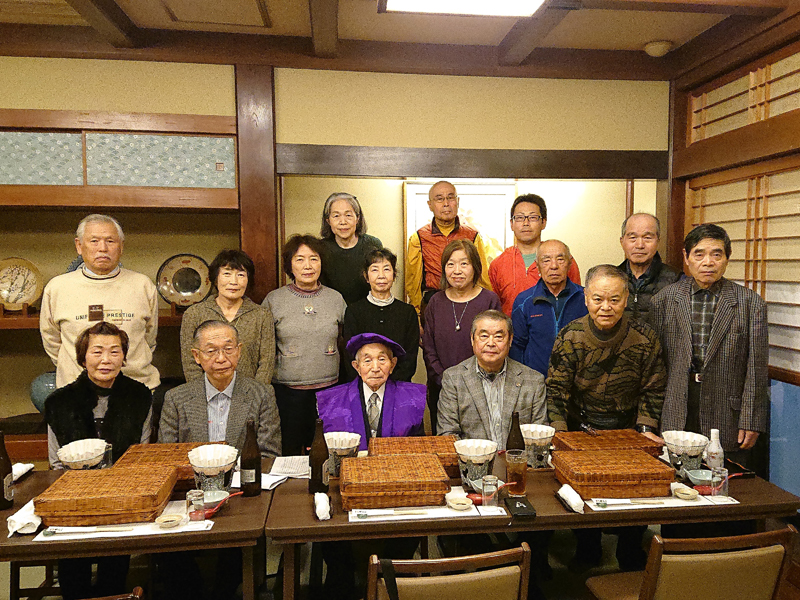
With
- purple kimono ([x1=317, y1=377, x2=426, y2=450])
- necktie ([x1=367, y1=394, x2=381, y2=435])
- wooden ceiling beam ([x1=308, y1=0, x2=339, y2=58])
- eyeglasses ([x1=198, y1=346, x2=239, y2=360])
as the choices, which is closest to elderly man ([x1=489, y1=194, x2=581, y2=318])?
purple kimono ([x1=317, y1=377, x2=426, y2=450])

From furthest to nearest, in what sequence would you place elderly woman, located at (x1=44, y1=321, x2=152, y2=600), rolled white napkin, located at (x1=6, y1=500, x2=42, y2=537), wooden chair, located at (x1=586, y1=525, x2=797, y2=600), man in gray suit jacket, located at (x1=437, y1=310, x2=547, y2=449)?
man in gray suit jacket, located at (x1=437, y1=310, x2=547, y2=449), elderly woman, located at (x1=44, y1=321, x2=152, y2=600), rolled white napkin, located at (x1=6, y1=500, x2=42, y2=537), wooden chair, located at (x1=586, y1=525, x2=797, y2=600)

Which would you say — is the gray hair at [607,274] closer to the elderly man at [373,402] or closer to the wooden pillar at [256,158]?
the elderly man at [373,402]

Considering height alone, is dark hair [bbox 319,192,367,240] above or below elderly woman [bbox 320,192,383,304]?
above

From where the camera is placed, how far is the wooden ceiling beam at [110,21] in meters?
2.87

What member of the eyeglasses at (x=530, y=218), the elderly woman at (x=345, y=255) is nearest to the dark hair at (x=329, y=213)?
the elderly woman at (x=345, y=255)

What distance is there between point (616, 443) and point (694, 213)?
241cm

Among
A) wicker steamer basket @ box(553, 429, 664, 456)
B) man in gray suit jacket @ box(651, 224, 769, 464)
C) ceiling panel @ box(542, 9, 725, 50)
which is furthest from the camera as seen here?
ceiling panel @ box(542, 9, 725, 50)

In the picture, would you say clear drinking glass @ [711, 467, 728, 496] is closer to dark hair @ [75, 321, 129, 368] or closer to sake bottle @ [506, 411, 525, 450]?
sake bottle @ [506, 411, 525, 450]

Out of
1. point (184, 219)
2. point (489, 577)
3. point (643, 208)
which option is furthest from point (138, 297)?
point (643, 208)

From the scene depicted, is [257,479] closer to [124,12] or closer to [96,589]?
[96,589]

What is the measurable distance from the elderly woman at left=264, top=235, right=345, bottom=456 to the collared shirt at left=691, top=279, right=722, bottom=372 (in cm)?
190

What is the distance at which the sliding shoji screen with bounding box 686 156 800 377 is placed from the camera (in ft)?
9.86

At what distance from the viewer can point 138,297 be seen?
3131 mm

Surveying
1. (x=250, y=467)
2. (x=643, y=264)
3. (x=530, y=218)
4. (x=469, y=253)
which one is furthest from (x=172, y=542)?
(x=643, y=264)
